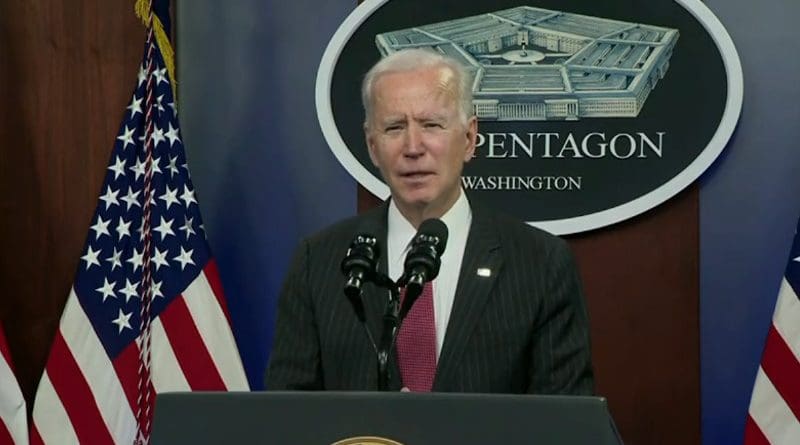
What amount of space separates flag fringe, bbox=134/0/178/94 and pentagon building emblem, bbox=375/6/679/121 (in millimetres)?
587

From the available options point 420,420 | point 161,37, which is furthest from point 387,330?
point 161,37

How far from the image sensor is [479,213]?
1.83 m

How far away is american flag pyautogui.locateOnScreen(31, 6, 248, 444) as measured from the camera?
103 inches

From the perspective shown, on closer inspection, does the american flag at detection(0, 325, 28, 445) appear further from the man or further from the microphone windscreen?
the microphone windscreen

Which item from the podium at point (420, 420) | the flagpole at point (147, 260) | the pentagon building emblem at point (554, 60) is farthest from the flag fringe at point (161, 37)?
the podium at point (420, 420)

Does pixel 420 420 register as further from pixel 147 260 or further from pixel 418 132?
pixel 147 260

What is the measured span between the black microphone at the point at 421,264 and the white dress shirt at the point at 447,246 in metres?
0.43

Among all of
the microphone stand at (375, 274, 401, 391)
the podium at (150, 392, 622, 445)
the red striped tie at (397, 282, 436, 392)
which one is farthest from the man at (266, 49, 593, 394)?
the podium at (150, 392, 622, 445)

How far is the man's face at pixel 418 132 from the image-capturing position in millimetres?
1704

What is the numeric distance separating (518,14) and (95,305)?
131cm

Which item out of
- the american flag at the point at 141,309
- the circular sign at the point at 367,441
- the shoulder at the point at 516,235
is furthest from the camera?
the american flag at the point at 141,309

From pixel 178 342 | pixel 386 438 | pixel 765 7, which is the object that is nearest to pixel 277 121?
pixel 178 342

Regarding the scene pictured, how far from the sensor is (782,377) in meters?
2.33

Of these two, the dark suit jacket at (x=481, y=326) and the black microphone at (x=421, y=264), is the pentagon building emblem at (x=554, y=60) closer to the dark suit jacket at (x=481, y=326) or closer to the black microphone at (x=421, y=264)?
the dark suit jacket at (x=481, y=326)
